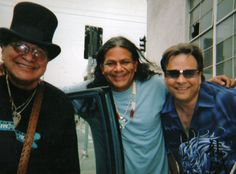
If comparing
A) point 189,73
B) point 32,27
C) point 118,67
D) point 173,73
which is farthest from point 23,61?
point 189,73

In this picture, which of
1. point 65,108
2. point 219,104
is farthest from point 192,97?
point 65,108

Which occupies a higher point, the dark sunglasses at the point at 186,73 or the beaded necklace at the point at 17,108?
the dark sunglasses at the point at 186,73

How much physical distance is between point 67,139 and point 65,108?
21 centimetres

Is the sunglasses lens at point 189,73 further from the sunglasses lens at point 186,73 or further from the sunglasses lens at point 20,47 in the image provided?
the sunglasses lens at point 20,47

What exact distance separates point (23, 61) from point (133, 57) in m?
1.04

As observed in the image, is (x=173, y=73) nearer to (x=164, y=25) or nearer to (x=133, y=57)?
(x=133, y=57)

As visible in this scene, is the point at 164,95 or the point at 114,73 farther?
the point at 164,95

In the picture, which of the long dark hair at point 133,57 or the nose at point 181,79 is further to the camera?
the long dark hair at point 133,57

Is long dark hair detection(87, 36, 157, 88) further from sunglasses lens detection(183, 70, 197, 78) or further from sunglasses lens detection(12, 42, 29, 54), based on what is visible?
sunglasses lens detection(12, 42, 29, 54)

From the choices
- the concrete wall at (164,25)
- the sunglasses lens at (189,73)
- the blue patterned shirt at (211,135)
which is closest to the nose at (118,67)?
the sunglasses lens at (189,73)

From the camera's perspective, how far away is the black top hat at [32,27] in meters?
1.86

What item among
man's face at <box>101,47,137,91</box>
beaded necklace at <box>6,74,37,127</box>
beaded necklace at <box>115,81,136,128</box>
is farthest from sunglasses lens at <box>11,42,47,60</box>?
beaded necklace at <box>115,81,136,128</box>

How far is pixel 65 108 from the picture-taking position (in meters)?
2.02

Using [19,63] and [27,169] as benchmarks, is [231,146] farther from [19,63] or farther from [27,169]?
[19,63]
